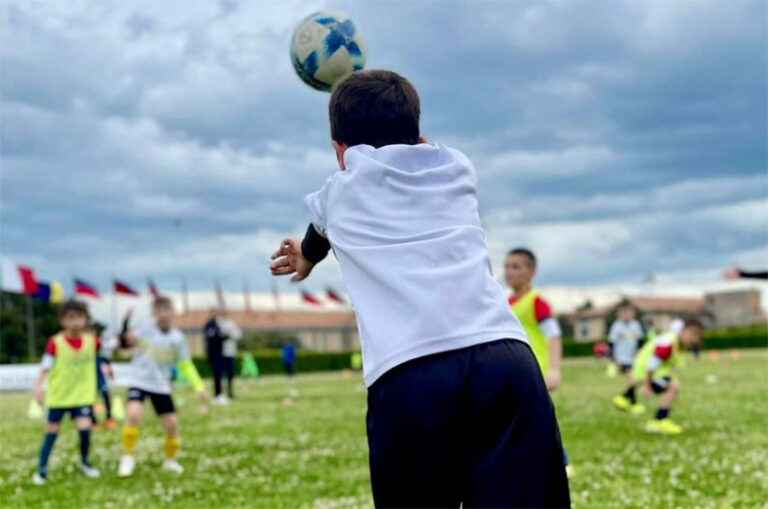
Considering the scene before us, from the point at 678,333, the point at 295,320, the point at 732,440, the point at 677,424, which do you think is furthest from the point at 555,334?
the point at 295,320

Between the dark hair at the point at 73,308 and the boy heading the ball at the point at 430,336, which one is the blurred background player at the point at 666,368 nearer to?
the dark hair at the point at 73,308

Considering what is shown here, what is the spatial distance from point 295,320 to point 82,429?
4745 inches

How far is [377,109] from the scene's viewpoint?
3.26 metres

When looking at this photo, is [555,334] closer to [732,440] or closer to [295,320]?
[732,440]

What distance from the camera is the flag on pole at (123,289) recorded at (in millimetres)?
48438

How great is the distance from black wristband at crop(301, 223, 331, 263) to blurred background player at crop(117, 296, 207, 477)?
287 inches

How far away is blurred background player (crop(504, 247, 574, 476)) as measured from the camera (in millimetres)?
8281

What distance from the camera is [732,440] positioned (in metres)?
11.5

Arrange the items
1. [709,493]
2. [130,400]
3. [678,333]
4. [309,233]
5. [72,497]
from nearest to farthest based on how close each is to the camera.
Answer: [309,233] → [709,493] → [72,497] → [130,400] → [678,333]

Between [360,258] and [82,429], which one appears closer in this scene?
[360,258]

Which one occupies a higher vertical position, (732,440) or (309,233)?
(309,233)

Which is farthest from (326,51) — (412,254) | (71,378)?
(71,378)

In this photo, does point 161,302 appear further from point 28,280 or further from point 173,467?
point 28,280

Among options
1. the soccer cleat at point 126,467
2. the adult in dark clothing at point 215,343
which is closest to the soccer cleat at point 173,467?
the soccer cleat at point 126,467
